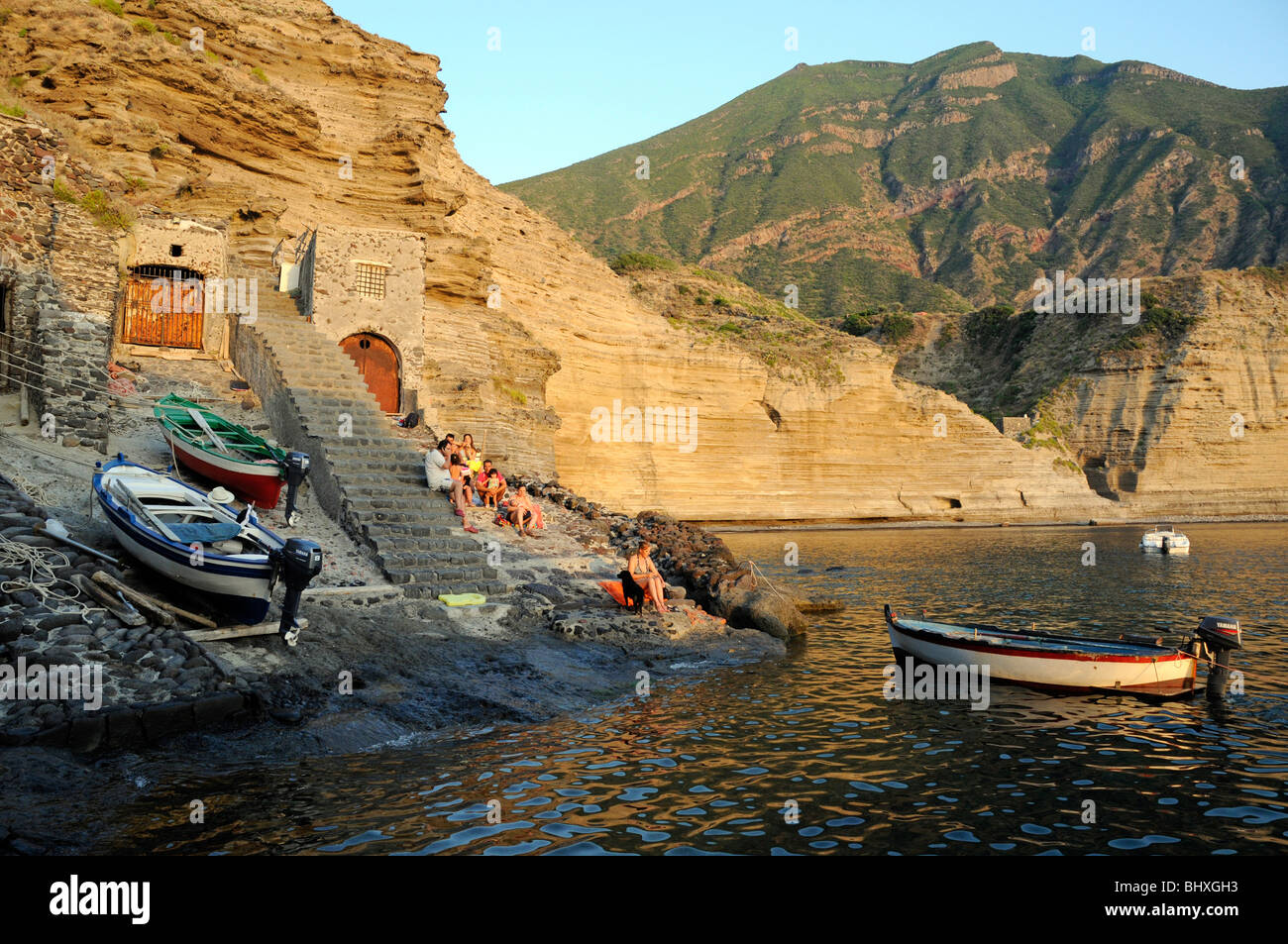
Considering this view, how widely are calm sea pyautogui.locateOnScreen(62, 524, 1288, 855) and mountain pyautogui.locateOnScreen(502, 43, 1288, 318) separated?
75.3 meters

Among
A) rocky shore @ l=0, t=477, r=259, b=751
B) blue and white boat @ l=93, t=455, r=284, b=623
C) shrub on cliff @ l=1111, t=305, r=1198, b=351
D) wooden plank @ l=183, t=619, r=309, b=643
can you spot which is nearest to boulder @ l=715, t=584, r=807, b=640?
wooden plank @ l=183, t=619, r=309, b=643

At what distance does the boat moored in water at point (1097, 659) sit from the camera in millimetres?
11273

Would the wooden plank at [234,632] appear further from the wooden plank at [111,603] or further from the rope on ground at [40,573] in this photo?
the rope on ground at [40,573]

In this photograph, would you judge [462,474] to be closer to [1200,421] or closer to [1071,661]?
[1071,661]

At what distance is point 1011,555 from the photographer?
1244 inches

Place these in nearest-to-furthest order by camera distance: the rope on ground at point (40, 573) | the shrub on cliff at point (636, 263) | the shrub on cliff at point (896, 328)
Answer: the rope on ground at point (40, 573)
the shrub on cliff at point (636, 263)
the shrub on cliff at point (896, 328)

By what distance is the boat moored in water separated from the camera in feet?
37.0

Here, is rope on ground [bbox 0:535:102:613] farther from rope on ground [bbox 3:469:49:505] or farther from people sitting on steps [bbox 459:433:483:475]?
people sitting on steps [bbox 459:433:483:475]

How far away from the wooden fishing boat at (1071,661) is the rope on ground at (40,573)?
10.7 m

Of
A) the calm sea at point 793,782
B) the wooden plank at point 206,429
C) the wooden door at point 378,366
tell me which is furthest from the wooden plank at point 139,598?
the wooden door at point 378,366

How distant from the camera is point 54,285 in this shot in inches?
631

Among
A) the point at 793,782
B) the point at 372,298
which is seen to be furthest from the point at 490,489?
the point at 793,782

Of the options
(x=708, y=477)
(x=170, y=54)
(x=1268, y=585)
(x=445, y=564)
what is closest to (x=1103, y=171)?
(x=708, y=477)
